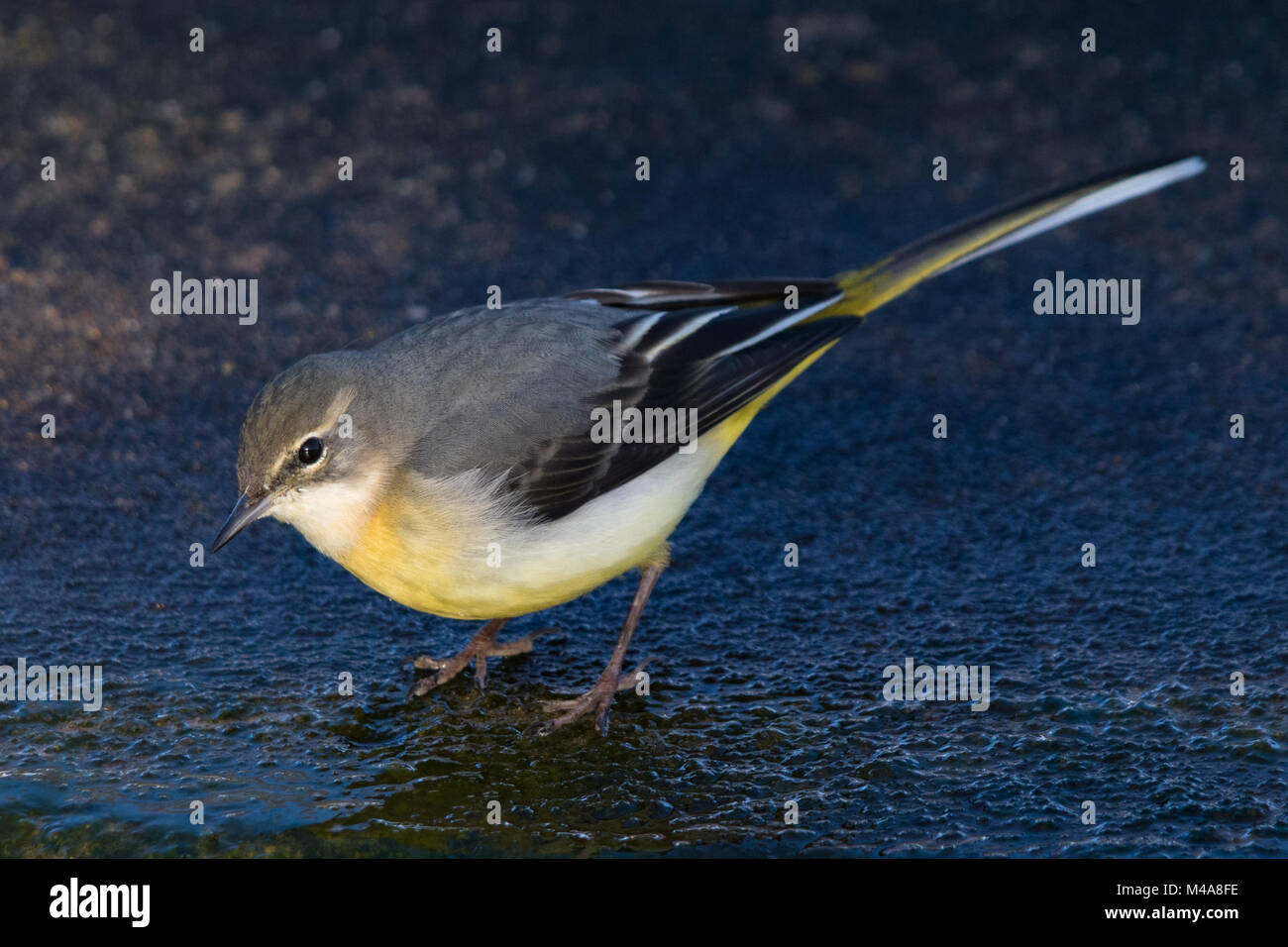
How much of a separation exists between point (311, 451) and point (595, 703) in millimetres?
1343

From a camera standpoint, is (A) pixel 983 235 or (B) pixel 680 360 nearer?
(B) pixel 680 360

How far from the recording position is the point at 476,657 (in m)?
5.43

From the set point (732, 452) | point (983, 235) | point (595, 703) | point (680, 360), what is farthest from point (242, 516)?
point (983, 235)

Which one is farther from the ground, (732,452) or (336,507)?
(732,452)

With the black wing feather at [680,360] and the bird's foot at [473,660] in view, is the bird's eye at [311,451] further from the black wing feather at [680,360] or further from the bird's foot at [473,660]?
the bird's foot at [473,660]

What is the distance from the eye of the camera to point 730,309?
5957mm

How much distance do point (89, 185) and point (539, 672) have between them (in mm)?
4672

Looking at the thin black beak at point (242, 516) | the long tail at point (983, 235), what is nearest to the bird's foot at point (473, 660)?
the thin black beak at point (242, 516)

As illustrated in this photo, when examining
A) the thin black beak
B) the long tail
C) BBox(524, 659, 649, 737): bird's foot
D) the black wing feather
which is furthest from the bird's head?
the long tail

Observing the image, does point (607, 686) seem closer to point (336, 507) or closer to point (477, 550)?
point (477, 550)

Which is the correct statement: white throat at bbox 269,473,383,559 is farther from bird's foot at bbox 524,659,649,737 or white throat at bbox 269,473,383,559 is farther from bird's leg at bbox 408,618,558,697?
bird's foot at bbox 524,659,649,737

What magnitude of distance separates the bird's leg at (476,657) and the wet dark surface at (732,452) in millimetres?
126

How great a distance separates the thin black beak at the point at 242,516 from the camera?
4.94 metres

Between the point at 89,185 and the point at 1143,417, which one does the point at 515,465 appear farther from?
the point at 89,185
